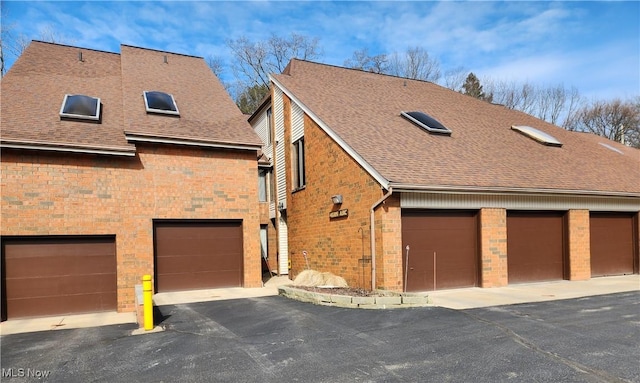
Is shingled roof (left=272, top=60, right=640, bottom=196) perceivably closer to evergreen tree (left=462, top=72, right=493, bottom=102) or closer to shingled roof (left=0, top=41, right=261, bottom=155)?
shingled roof (left=0, top=41, right=261, bottom=155)

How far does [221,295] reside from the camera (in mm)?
12133

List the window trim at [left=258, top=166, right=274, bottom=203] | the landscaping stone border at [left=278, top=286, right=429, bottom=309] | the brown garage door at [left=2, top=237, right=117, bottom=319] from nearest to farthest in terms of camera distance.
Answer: the landscaping stone border at [left=278, top=286, right=429, bottom=309]
the brown garage door at [left=2, top=237, right=117, bottom=319]
the window trim at [left=258, top=166, right=274, bottom=203]

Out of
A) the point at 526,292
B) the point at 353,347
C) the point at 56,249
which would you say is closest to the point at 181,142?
the point at 56,249

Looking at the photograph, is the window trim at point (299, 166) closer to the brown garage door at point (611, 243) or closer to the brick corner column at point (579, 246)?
the brick corner column at point (579, 246)

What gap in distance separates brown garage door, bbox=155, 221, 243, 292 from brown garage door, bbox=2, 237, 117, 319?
54.8 inches

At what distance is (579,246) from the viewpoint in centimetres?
1422

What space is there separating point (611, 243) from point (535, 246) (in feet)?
12.5

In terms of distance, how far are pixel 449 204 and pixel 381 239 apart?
237 centimetres

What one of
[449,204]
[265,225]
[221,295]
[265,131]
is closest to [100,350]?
[221,295]

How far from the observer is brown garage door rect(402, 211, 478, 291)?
11.9 metres

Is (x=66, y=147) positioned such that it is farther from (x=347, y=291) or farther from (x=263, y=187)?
(x=263, y=187)

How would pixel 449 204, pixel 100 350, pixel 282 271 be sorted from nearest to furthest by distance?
pixel 100 350 < pixel 449 204 < pixel 282 271

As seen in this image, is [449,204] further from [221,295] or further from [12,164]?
[12,164]

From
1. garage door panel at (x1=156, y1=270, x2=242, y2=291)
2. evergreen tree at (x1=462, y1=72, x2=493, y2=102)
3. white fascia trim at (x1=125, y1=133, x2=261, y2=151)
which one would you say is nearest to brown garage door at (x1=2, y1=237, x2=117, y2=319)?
garage door panel at (x1=156, y1=270, x2=242, y2=291)
